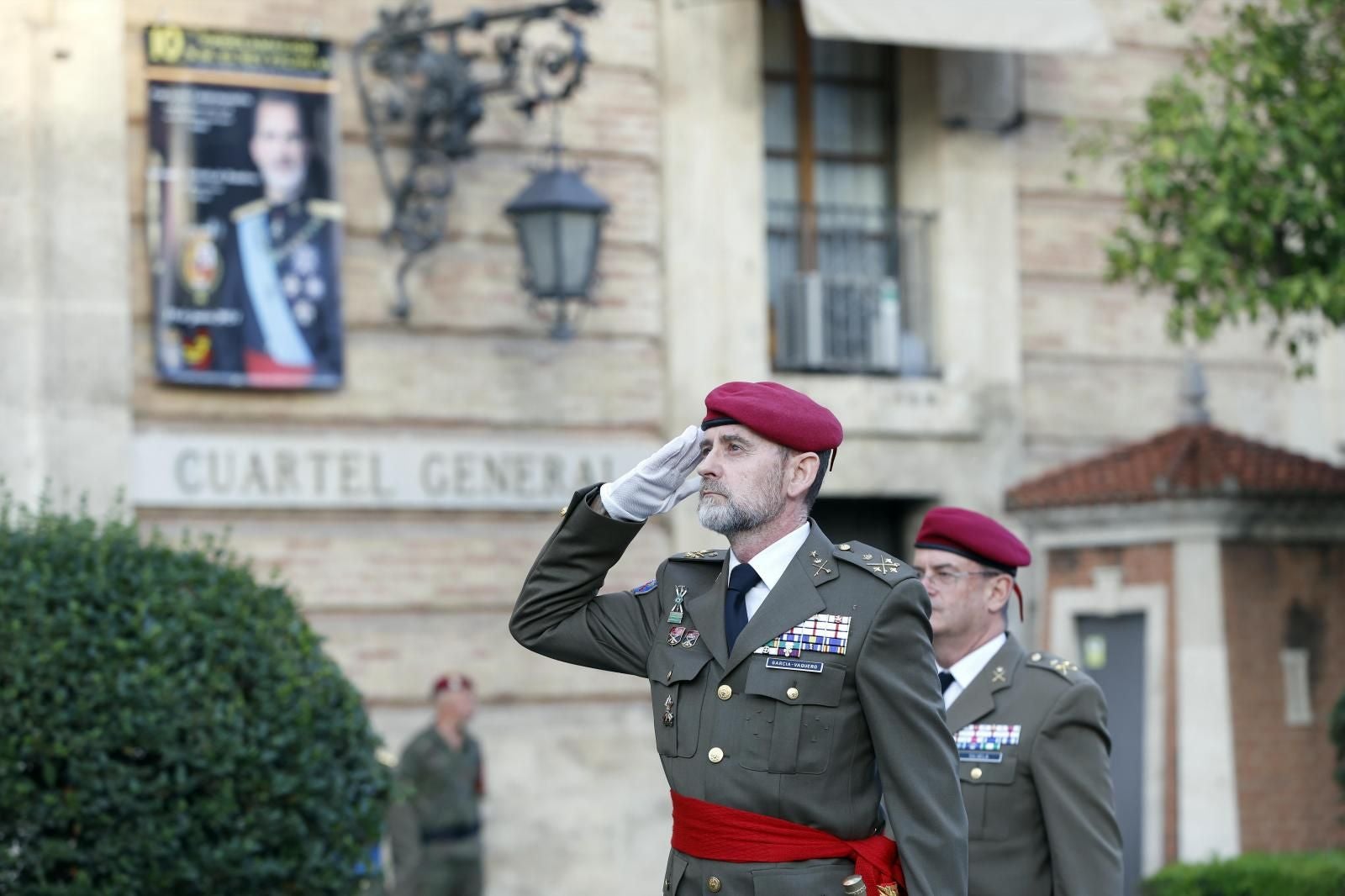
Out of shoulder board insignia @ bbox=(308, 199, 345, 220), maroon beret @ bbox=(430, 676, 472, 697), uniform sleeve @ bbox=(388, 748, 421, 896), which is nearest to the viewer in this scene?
uniform sleeve @ bbox=(388, 748, 421, 896)

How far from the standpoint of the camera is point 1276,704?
11883 mm

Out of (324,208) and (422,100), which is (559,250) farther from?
(324,208)

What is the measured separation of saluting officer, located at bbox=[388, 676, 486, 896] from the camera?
11820 mm

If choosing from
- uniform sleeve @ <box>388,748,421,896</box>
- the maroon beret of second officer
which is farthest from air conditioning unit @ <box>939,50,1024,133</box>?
the maroon beret of second officer

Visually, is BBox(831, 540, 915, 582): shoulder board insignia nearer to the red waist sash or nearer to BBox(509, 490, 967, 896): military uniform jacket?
BBox(509, 490, 967, 896): military uniform jacket

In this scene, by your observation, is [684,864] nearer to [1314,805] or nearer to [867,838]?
[867,838]

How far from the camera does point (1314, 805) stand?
11.9 m

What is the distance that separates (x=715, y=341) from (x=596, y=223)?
3.98 feet

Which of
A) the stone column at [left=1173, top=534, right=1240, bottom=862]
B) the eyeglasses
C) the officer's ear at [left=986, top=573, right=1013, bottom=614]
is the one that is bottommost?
the stone column at [left=1173, top=534, right=1240, bottom=862]

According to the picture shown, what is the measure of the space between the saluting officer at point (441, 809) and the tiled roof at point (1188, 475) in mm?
3424

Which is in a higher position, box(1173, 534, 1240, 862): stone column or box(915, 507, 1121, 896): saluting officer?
box(915, 507, 1121, 896): saluting officer

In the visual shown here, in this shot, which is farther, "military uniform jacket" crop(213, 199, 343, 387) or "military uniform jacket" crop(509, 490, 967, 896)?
"military uniform jacket" crop(213, 199, 343, 387)

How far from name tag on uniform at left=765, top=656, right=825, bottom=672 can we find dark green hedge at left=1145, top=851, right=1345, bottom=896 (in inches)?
261

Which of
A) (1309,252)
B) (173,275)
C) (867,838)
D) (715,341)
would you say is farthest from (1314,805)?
(867,838)
